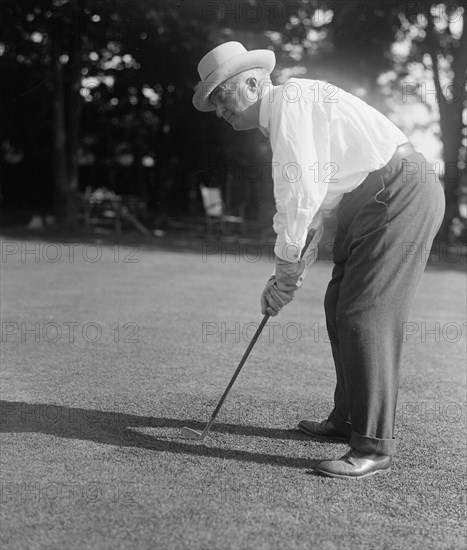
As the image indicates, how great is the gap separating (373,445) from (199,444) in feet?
2.82

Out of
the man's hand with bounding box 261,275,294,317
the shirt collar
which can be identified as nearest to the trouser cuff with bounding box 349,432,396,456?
the man's hand with bounding box 261,275,294,317

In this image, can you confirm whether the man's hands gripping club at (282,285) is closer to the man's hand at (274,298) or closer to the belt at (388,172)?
the man's hand at (274,298)

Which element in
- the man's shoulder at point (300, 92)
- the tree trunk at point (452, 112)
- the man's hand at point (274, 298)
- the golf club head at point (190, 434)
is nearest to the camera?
the man's shoulder at point (300, 92)

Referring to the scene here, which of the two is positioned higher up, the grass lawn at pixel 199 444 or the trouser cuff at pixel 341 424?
the trouser cuff at pixel 341 424

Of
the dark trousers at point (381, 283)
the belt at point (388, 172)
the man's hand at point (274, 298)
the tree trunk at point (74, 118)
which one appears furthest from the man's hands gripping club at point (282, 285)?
the tree trunk at point (74, 118)

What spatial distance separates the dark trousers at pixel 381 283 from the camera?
3.42 m

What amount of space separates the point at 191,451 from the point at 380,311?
1.11 meters

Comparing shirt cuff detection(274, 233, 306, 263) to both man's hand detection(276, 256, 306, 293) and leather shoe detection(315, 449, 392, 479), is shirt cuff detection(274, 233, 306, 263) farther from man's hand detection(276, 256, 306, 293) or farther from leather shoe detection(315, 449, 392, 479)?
leather shoe detection(315, 449, 392, 479)

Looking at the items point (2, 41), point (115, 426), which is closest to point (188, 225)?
point (2, 41)

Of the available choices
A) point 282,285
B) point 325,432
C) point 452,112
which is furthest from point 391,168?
point 452,112

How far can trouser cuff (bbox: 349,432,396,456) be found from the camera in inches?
135

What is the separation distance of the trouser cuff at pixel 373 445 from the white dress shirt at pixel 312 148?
0.86m

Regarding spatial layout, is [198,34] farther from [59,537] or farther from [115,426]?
[59,537]

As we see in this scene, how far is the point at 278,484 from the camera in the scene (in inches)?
129
